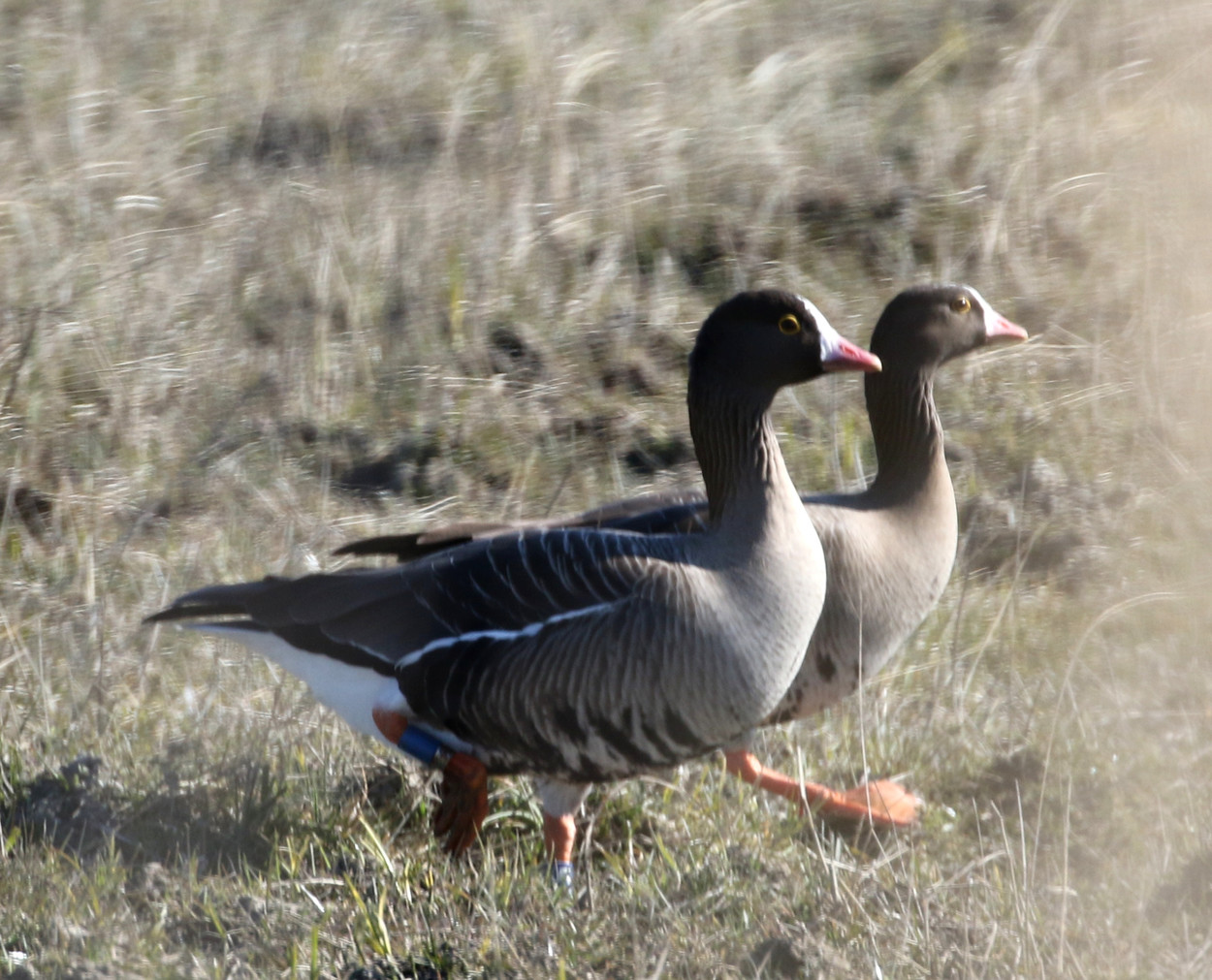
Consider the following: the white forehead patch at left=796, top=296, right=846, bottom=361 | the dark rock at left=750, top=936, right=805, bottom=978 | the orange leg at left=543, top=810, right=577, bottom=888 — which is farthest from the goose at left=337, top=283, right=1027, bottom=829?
the dark rock at left=750, top=936, right=805, bottom=978

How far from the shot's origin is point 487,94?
8.74 metres

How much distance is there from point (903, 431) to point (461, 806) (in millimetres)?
2098

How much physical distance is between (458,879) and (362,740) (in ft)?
3.05

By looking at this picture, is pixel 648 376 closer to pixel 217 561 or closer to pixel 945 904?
pixel 217 561

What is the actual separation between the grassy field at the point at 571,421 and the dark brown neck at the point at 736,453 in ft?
2.63

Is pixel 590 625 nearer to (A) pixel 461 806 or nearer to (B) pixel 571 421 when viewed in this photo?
(A) pixel 461 806

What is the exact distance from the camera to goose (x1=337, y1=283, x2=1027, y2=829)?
472 centimetres

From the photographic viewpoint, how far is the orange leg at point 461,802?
4.23 m

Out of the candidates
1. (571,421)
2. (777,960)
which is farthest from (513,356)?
(777,960)

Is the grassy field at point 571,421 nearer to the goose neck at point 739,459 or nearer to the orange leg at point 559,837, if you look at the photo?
the orange leg at point 559,837

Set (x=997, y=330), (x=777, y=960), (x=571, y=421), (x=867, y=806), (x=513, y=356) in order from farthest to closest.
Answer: (x=513, y=356) → (x=571, y=421) → (x=997, y=330) → (x=867, y=806) → (x=777, y=960)

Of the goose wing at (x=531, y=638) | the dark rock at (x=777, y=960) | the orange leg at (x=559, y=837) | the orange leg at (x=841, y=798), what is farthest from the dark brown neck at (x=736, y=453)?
the dark rock at (x=777, y=960)

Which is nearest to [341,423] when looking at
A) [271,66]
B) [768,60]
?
[271,66]

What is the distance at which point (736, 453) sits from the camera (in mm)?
4496
